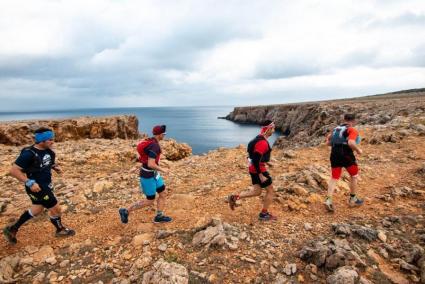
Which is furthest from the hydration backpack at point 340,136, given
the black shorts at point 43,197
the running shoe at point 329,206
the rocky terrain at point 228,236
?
the black shorts at point 43,197

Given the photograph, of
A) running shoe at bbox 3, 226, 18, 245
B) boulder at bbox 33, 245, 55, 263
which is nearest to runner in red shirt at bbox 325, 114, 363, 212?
boulder at bbox 33, 245, 55, 263

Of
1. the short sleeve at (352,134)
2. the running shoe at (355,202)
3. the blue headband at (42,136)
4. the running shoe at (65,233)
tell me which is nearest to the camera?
the blue headband at (42,136)

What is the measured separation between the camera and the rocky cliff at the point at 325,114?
25.6 metres

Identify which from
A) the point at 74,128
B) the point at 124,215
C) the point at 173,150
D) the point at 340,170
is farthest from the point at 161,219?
the point at 74,128

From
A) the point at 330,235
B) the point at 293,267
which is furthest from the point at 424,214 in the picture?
the point at 293,267

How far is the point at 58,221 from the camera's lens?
6.13 metres

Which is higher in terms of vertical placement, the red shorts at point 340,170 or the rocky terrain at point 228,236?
the red shorts at point 340,170

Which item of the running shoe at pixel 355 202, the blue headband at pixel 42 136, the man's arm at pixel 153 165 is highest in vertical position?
the blue headband at pixel 42 136

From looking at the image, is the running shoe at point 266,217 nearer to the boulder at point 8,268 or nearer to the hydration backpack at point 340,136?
the hydration backpack at point 340,136

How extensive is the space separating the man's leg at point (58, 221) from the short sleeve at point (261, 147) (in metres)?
4.46

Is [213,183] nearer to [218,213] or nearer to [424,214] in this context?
[218,213]

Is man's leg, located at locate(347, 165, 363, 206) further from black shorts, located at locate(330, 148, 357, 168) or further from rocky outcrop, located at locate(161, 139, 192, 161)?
rocky outcrop, located at locate(161, 139, 192, 161)

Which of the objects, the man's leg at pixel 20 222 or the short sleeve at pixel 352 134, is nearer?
the man's leg at pixel 20 222

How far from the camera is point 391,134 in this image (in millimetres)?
14156
